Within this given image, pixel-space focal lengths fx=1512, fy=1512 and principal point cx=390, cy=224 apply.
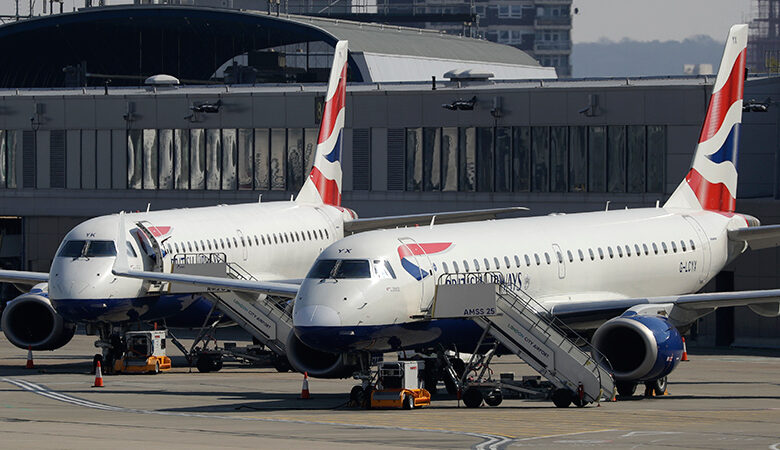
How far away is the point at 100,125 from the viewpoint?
77625mm

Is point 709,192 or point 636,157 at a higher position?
point 636,157

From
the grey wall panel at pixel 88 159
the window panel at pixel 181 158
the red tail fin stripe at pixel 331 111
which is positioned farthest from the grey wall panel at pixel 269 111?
the red tail fin stripe at pixel 331 111

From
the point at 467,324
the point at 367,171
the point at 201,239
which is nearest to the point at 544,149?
the point at 367,171

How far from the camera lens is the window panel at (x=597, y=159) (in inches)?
2594

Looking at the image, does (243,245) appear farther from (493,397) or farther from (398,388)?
(493,397)

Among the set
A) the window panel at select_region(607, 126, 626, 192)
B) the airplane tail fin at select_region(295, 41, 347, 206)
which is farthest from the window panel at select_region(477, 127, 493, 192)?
the airplane tail fin at select_region(295, 41, 347, 206)

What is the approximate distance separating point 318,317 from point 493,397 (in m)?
5.07

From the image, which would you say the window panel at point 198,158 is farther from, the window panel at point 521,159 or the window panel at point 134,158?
the window panel at point 521,159

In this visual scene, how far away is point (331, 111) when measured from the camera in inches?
2453

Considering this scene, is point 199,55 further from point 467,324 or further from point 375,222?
point 467,324

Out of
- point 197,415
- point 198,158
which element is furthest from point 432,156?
point 197,415

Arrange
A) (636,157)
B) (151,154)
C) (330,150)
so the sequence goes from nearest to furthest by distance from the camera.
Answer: (330,150), (636,157), (151,154)

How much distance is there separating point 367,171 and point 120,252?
24.6 metres

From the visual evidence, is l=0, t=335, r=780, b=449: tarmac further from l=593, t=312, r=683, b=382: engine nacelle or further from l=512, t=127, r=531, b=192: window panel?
l=512, t=127, r=531, b=192: window panel
